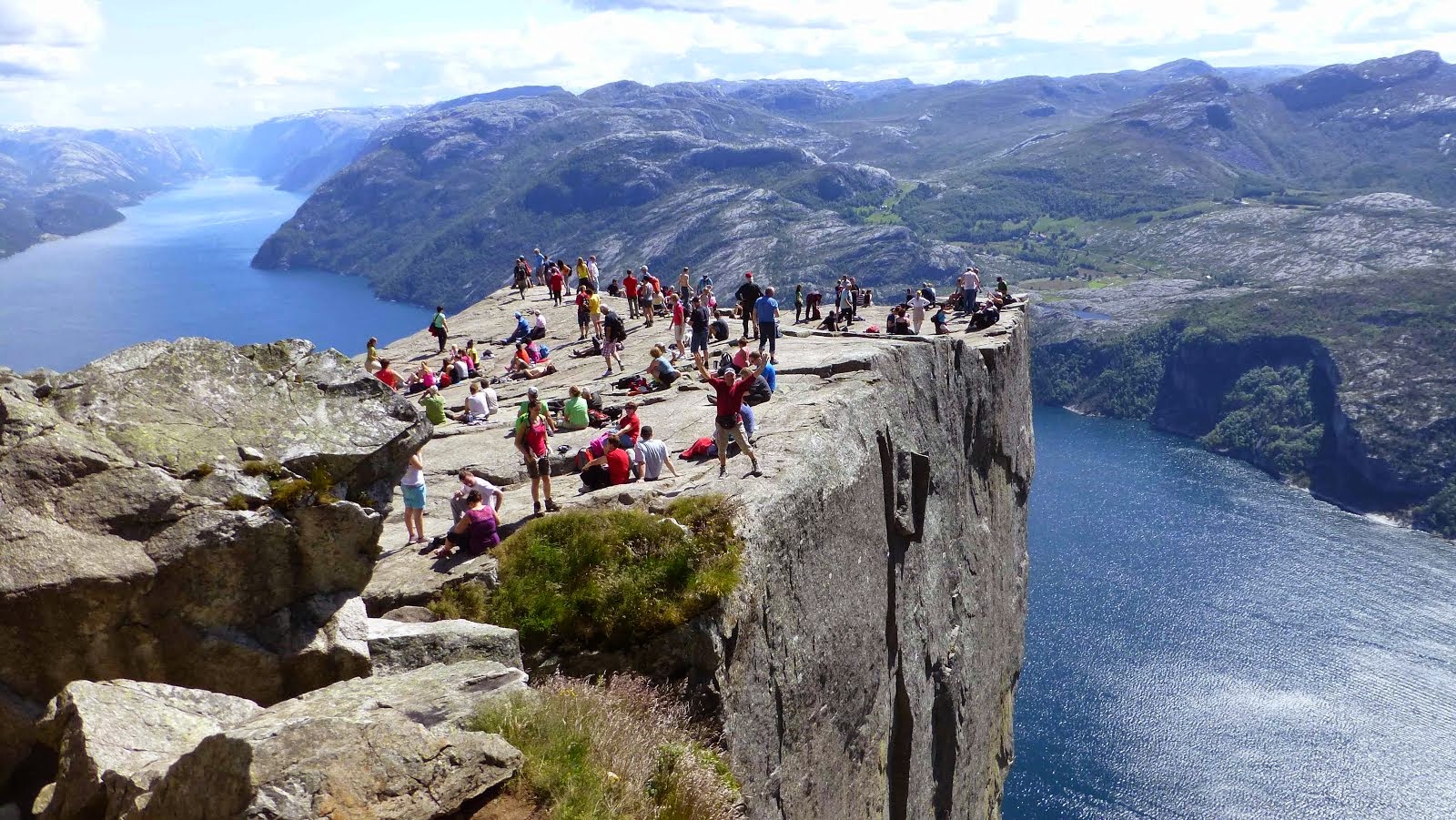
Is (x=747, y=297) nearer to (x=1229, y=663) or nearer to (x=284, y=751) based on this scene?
(x=284, y=751)

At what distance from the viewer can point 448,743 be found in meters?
9.85

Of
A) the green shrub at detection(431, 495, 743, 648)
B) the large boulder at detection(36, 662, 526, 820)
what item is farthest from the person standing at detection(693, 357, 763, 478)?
the large boulder at detection(36, 662, 526, 820)

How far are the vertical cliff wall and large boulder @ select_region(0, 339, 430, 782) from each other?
6760 millimetres

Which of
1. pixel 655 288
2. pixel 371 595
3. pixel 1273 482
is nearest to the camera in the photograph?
pixel 371 595

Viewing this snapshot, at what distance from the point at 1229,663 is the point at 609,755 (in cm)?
9864

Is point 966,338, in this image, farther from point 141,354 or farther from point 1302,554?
point 1302,554

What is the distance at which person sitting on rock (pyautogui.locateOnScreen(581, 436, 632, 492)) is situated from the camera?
2161 cm

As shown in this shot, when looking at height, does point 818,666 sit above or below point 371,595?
below

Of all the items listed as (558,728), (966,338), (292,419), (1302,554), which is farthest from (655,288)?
(1302,554)

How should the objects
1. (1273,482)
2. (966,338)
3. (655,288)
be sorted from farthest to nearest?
1. (1273,482)
2. (655,288)
3. (966,338)

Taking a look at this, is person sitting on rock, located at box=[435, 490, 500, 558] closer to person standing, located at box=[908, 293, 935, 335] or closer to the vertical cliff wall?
the vertical cliff wall

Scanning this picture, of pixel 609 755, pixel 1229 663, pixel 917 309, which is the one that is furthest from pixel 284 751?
pixel 1229 663

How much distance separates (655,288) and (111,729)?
3809 centimetres

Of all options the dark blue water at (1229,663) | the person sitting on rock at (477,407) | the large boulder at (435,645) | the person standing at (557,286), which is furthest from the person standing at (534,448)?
the dark blue water at (1229,663)
